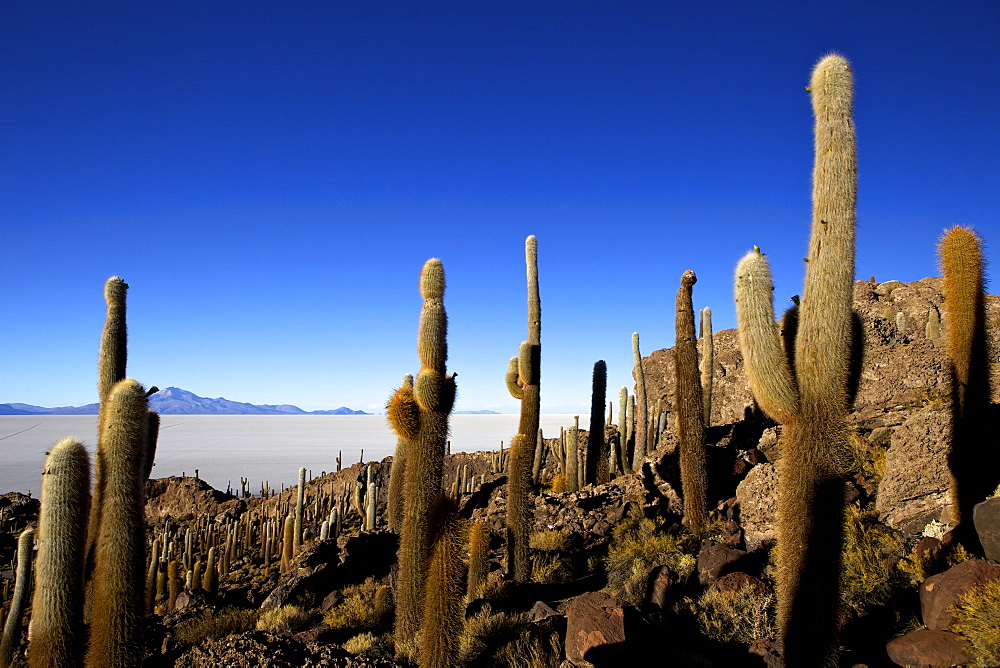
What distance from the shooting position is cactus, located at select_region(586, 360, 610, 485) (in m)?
14.9

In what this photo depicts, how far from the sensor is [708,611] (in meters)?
7.36

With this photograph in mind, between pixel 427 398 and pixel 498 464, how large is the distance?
16584mm

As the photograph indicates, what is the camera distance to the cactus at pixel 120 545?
19.3 feet

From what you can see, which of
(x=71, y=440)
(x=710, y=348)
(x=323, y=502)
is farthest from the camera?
(x=323, y=502)

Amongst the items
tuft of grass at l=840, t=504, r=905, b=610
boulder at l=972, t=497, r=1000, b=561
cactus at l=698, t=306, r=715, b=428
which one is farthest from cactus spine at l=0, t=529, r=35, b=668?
cactus at l=698, t=306, r=715, b=428

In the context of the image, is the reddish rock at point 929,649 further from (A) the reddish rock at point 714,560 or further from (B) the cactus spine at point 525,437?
(B) the cactus spine at point 525,437

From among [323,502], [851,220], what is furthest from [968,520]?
[323,502]

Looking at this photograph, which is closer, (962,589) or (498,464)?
(962,589)

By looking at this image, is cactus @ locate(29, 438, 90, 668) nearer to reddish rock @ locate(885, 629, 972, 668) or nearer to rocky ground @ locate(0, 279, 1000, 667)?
rocky ground @ locate(0, 279, 1000, 667)

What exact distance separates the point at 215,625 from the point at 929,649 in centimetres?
896

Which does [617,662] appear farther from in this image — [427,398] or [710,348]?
[710,348]

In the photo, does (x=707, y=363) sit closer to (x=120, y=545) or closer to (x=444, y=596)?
(x=444, y=596)

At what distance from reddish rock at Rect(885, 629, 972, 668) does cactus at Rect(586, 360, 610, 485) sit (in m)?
8.97

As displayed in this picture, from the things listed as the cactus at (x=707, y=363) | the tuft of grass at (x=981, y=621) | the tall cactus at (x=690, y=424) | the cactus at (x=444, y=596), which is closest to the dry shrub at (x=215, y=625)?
the cactus at (x=444, y=596)
